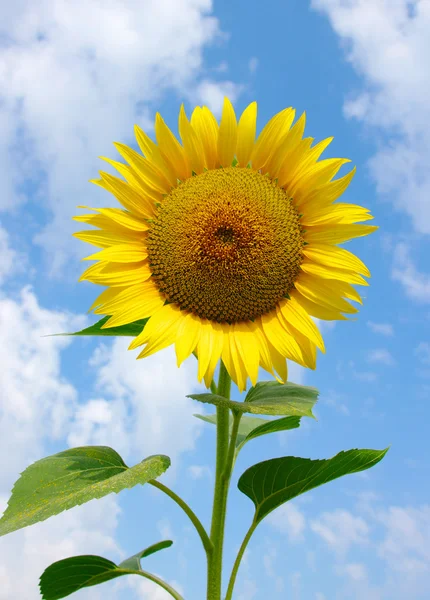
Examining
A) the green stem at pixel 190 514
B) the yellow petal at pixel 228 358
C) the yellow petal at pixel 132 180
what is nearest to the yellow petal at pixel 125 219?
the yellow petal at pixel 132 180

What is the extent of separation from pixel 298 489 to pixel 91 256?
5.54 ft

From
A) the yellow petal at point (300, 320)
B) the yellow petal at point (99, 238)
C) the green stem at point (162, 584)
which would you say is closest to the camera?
the yellow petal at point (300, 320)

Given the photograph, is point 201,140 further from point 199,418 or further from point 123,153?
point 199,418

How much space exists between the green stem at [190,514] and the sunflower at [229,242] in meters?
0.79

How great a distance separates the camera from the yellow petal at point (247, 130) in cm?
351

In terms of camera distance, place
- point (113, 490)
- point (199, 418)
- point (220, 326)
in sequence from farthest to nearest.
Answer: point (199, 418), point (220, 326), point (113, 490)

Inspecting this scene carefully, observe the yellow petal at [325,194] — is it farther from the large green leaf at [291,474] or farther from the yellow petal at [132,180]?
the large green leaf at [291,474]

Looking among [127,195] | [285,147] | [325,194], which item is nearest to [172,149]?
[127,195]

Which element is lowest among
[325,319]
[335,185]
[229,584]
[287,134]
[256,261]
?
[229,584]

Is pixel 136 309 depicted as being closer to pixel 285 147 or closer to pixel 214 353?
pixel 214 353

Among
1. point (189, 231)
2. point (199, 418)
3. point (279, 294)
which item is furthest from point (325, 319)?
point (199, 418)

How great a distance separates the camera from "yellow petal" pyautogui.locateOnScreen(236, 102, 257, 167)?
3514mm

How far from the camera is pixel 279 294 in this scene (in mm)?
3420

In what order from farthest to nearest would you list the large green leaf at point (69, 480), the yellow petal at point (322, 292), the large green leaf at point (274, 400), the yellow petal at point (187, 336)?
the yellow petal at point (322, 292) < the yellow petal at point (187, 336) < the large green leaf at point (274, 400) < the large green leaf at point (69, 480)
